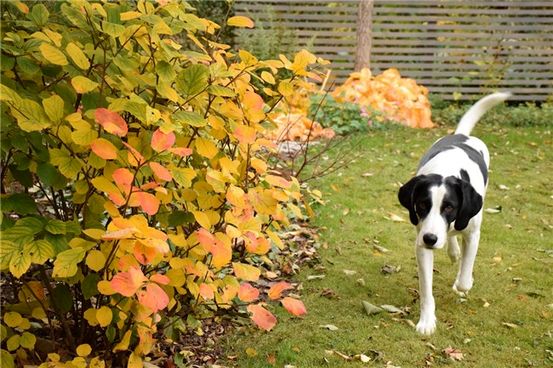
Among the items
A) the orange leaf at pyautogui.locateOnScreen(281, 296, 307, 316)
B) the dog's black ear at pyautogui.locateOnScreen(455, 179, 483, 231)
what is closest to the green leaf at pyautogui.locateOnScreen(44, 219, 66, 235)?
the orange leaf at pyautogui.locateOnScreen(281, 296, 307, 316)

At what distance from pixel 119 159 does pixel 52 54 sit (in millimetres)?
390

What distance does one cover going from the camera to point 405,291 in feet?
14.1

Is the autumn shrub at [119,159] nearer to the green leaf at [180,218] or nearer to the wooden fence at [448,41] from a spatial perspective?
the green leaf at [180,218]

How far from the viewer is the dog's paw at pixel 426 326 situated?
359 cm

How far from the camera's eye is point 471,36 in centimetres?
1226

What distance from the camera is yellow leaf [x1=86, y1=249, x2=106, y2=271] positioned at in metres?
1.92

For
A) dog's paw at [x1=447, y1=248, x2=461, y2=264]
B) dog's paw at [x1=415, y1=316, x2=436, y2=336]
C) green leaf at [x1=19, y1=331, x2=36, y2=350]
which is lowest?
dog's paw at [x1=447, y1=248, x2=461, y2=264]

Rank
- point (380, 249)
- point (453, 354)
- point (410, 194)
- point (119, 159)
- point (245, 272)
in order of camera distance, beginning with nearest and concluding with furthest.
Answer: point (119, 159) → point (245, 272) → point (453, 354) → point (410, 194) → point (380, 249)

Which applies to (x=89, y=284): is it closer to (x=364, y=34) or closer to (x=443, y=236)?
(x=443, y=236)

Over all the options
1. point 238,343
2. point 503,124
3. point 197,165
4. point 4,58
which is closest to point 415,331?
point 238,343

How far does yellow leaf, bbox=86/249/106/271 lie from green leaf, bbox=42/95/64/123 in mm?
445

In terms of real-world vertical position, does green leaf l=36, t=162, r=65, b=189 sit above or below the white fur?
above

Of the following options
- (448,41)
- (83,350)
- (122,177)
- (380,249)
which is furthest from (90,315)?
(448,41)

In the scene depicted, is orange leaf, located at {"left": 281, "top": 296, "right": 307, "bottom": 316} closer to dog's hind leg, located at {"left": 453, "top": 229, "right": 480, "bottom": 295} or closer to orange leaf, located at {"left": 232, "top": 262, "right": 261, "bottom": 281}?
orange leaf, located at {"left": 232, "top": 262, "right": 261, "bottom": 281}
